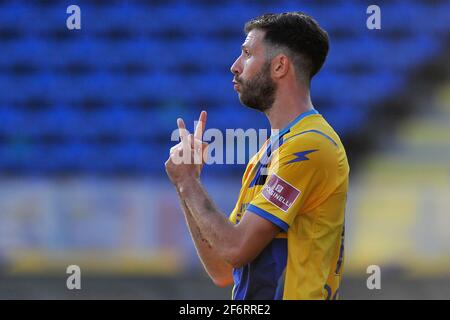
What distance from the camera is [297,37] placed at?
2.33 meters

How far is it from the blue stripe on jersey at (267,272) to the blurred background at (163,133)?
3.49 metres

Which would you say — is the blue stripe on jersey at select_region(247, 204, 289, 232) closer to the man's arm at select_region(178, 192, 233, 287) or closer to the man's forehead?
the man's arm at select_region(178, 192, 233, 287)

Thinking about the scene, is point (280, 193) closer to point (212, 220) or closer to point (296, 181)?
point (296, 181)

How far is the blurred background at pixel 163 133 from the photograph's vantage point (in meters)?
5.85

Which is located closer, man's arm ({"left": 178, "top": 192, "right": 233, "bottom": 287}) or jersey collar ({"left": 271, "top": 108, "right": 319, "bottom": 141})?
jersey collar ({"left": 271, "top": 108, "right": 319, "bottom": 141})

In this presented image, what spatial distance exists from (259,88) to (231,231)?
438 millimetres

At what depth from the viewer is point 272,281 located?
2.18 meters

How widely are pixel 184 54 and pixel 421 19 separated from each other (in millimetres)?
2198

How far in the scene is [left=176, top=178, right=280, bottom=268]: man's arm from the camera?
6.96 ft

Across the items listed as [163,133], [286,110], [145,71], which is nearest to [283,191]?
[286,110]

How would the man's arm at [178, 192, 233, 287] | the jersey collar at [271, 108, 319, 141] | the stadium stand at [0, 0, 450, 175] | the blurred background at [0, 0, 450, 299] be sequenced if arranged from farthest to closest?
the stadium stand at [0, 0, 450, 175], the blurred background at [0, 0, 450, 299], the man's arm at [178, 192, 233, 287], the jersey collar at [271, 108, 319, 141]

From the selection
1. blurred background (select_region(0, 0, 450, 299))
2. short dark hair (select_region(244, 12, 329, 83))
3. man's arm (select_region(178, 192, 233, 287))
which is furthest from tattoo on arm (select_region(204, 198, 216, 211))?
blurred background (select_region(0, 0, 450, 299))

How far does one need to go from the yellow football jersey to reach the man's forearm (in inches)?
3.7
